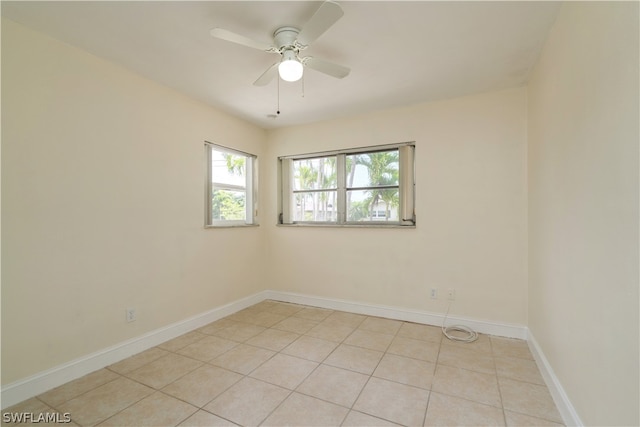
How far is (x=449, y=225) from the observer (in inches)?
121

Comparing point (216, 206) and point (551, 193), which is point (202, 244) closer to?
point (216, 206)

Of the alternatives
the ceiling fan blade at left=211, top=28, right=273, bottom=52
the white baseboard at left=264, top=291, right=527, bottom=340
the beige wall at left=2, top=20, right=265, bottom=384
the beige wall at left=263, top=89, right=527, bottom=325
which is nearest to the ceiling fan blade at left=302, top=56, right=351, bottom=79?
the ceiling fan blade at left=211, top=28, right=273, bottom=52

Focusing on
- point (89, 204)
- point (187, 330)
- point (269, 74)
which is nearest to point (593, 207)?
point (269, 74)

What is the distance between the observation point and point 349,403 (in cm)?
184

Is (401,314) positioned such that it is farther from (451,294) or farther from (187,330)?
(187,330)

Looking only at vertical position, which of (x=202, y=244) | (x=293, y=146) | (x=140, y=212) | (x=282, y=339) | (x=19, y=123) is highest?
(x=293, y=146)

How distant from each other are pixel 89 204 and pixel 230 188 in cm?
160

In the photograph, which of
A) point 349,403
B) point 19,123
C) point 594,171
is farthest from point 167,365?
point 594,171

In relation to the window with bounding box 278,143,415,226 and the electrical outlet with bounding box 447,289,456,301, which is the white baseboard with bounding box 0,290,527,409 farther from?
the window with bounding box 278,143,415,226

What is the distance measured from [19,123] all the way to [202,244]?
1.73m

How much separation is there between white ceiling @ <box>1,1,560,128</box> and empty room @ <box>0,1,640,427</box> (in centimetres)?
2

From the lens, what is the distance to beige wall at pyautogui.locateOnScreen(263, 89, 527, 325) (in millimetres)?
2820

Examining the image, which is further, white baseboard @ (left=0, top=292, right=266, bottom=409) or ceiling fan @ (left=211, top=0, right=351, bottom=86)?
white baseboard @ (left=0, top=292, right=266, bottom=409)
